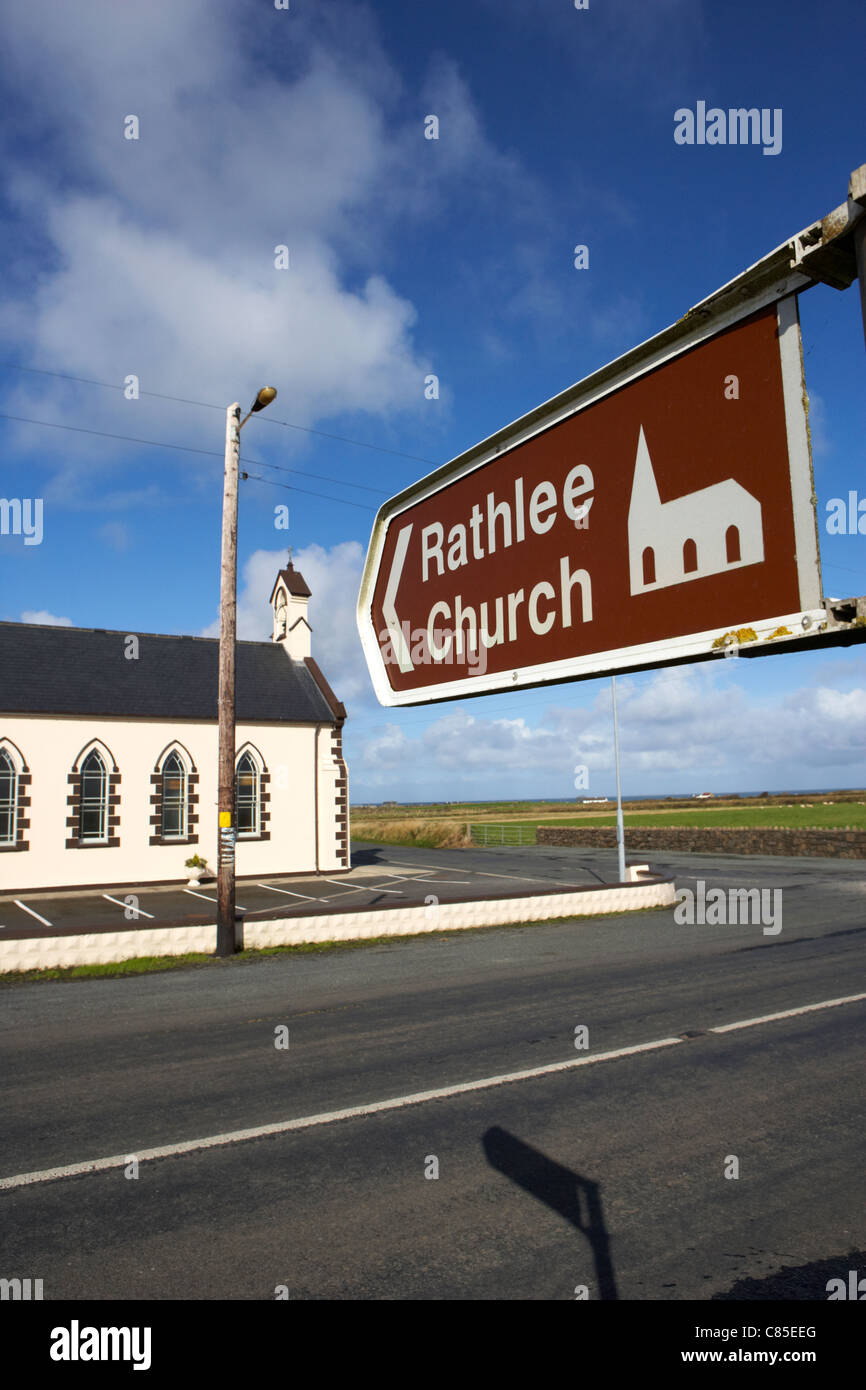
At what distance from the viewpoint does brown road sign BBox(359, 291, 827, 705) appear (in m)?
0.95

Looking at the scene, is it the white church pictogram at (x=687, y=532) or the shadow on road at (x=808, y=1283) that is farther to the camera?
the shadow on road at (x=808, y=1283)

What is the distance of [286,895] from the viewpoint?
76.7ft

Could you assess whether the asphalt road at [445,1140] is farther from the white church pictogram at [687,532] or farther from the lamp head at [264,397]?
the lamp head at [264,397]

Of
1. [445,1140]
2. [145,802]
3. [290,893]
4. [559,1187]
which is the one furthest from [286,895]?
[559,1187]

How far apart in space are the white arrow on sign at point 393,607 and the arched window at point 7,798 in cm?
2572

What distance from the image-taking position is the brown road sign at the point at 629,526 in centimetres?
95

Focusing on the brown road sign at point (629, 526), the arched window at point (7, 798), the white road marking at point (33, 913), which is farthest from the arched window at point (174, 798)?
the brown road sign at point (629, 526)

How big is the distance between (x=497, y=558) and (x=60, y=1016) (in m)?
10.9

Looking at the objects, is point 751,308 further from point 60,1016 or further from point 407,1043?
point 60,1016

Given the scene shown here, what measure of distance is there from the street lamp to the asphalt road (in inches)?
116

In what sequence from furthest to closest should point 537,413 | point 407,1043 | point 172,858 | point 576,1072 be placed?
1. point 172,858
2. point 407,1043
3. point 576,1072
4. point 537,413

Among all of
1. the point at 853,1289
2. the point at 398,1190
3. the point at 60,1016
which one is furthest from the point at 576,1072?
the point at 60,1016
